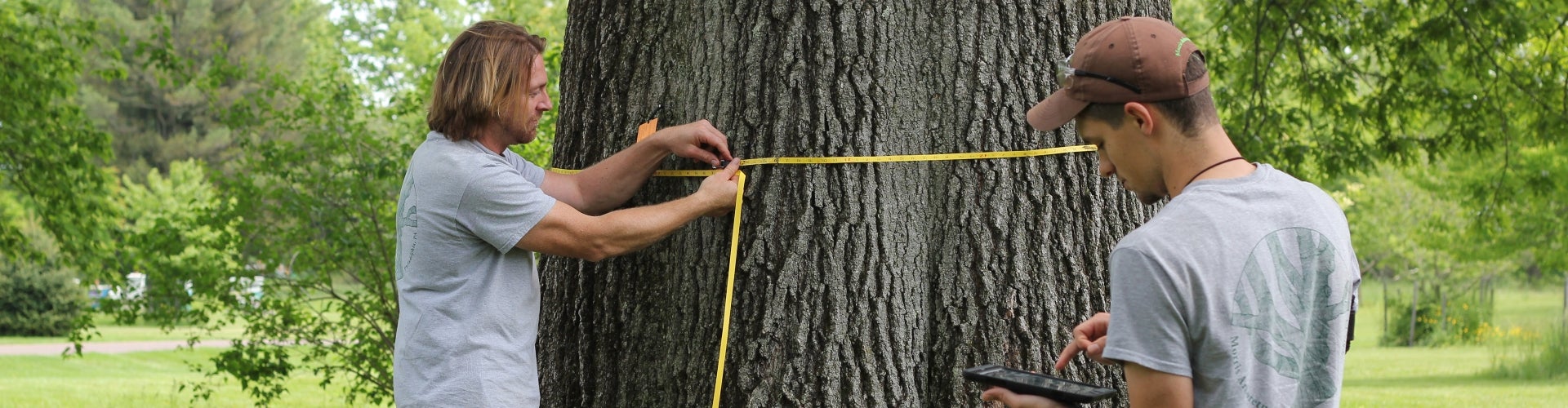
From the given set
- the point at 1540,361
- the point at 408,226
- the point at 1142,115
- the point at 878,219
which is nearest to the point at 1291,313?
the point at 1142,115

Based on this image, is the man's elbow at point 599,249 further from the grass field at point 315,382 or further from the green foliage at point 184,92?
the green foliage at point 184,92

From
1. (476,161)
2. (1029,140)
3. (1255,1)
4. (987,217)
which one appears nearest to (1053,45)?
(1029,140)

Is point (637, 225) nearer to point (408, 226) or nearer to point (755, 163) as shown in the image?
point (755, 163)

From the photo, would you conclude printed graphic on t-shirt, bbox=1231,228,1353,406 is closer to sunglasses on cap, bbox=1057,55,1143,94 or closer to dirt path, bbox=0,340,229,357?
sunglasses on cap, bbox=1057,55,1143,94

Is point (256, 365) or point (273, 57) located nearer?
point (256, 365)

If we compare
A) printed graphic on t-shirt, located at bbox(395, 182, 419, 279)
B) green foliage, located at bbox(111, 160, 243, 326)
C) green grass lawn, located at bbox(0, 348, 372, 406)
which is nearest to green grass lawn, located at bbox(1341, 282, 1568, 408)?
green foliage, located at bbox(111, 160, 243, 326)

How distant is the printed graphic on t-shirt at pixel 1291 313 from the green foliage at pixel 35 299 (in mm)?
23069

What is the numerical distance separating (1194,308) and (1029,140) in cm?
121

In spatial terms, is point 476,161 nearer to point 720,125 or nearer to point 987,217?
point 720,125

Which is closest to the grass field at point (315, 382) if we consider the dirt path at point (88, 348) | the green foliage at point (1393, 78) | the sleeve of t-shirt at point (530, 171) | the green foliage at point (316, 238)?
the dirt path at point (88, 348)

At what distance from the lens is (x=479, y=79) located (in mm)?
2699

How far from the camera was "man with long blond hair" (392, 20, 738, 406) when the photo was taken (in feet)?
8.52

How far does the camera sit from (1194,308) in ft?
5.54

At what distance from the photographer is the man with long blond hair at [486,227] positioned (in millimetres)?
2598
